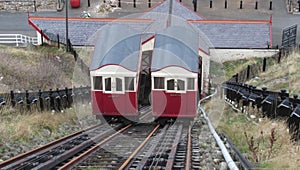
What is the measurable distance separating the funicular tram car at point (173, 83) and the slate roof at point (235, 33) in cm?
1686

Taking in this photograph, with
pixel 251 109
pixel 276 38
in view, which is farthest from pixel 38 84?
pixel 276 38

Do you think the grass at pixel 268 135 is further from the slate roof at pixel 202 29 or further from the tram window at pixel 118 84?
the slate roof at pixel 202 29

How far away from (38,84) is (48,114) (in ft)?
20.6

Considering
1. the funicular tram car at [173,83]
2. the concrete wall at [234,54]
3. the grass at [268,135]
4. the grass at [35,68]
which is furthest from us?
the concrete wall at [234,54]

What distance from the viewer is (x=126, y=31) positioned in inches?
623

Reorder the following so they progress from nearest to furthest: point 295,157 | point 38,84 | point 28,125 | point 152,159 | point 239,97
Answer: point 295,157, point 152,159, point 28,125, point 239,97, point 38,84

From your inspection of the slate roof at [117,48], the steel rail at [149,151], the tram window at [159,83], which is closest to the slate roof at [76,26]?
the slate roof at [117,48]

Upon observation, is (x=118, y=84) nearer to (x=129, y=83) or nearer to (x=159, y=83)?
(x=129, y=83)

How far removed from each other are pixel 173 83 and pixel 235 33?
19169mm

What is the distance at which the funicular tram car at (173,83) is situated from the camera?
46.2ft

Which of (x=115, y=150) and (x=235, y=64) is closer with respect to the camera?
(x=115, y=150)

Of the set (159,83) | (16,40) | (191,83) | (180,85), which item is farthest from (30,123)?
(16,40)

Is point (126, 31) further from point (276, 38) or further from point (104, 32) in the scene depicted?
point (276, 38)

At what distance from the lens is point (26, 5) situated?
42781 millimetres
